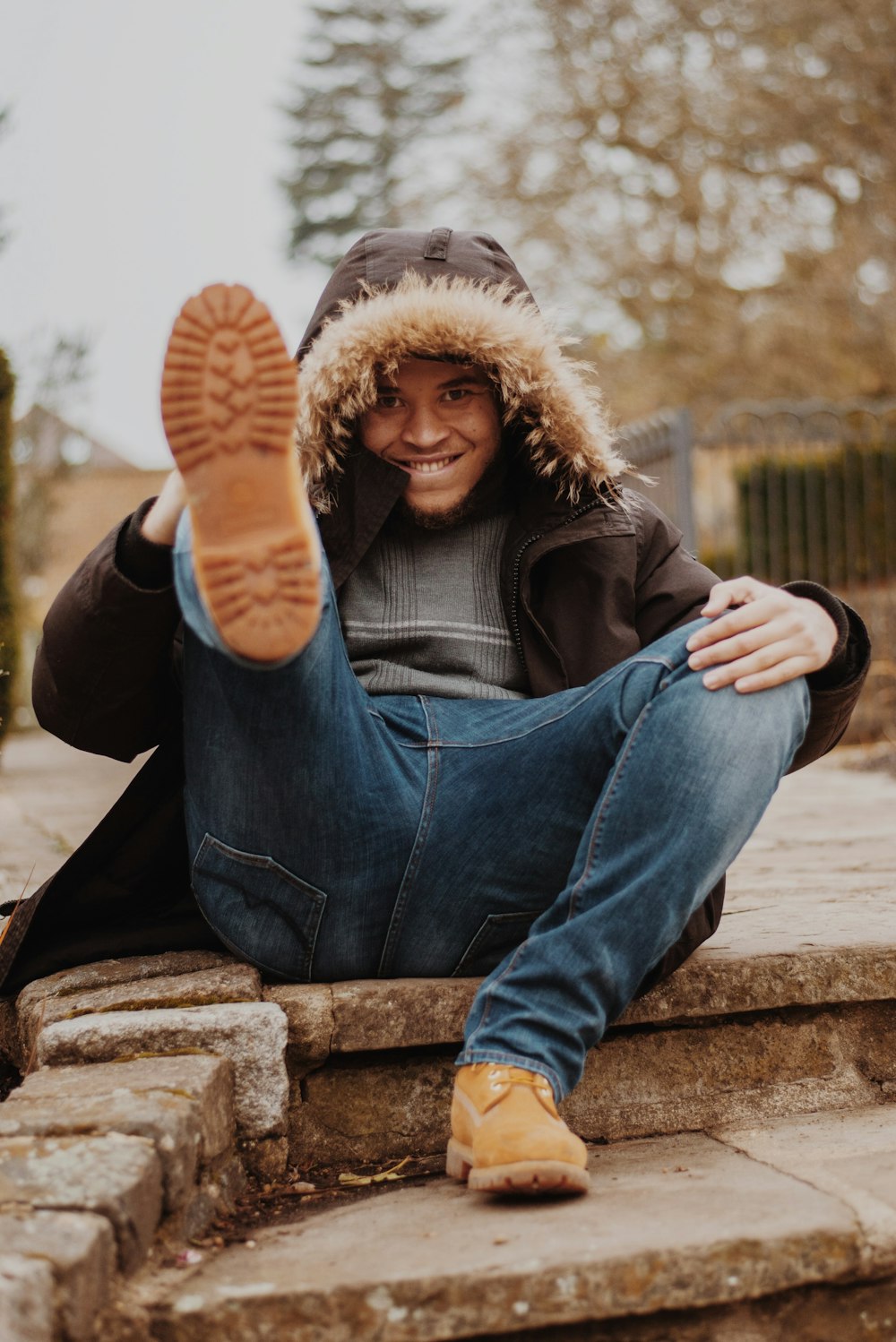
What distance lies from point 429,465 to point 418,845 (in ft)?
2.09

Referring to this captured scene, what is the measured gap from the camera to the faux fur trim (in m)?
1.85

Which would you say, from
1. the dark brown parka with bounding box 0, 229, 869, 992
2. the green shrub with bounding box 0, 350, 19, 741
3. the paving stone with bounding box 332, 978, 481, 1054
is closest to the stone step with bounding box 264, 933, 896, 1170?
the paving stone with bounding box 332, 978, 481, 1054

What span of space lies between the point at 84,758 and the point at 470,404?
17.8 ft

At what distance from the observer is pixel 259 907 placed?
162 centimetres

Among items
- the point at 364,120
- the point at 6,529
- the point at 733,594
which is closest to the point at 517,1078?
the point at 733,594

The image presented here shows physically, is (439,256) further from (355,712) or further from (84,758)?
(84,758)

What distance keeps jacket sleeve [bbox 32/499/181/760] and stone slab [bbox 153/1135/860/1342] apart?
69 cm

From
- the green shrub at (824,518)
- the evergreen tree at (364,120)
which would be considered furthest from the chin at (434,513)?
the evergreen tree at (364,120)

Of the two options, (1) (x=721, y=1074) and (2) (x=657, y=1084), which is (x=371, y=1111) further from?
(1) (x=721, y=1074)

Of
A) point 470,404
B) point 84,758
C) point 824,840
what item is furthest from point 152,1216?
point 84,758

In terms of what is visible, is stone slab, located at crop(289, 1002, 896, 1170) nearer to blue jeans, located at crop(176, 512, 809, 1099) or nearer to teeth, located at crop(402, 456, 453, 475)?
blue jeans, located at crop(176, 512, 809, 1099)

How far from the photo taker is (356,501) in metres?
1.88

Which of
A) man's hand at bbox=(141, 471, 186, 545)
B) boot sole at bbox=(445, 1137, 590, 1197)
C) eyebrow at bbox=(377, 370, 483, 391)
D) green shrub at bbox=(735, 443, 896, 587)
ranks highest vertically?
green shrub at bbox=(735, 443, 896, 587)

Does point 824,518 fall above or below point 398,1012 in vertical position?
above
